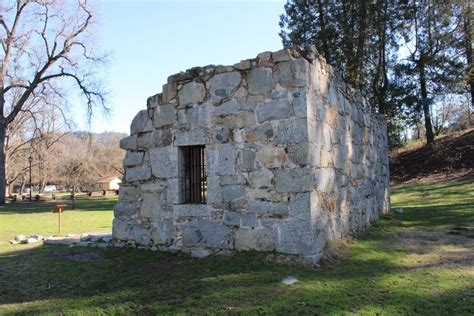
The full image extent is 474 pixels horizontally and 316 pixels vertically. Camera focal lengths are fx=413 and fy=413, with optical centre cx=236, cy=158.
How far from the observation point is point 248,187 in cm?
545

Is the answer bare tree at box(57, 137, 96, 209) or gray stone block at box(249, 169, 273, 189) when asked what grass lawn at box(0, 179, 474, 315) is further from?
bare tree at box(57, 137, 96, 209)

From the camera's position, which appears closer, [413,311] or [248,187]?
[413,311]

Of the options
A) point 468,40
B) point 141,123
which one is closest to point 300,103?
point 141,123

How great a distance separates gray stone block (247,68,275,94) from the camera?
5422mm

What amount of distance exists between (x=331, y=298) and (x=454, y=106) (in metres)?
33.4

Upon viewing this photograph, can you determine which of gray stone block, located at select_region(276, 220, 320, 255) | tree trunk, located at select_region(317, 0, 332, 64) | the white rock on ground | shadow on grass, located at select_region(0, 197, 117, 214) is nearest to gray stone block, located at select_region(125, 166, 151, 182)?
gray stone block, located at select_region(276, 220, 320, 255)

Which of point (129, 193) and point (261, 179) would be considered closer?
point (261, 179)

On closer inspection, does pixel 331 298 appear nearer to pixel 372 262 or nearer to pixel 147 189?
pixel 372 262

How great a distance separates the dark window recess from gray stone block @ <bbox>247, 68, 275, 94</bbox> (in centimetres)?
126

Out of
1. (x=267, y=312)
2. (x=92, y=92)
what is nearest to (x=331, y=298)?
(x=267, y=312)

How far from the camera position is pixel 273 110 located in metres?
5.35

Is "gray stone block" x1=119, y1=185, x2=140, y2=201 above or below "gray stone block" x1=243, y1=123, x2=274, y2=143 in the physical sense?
below

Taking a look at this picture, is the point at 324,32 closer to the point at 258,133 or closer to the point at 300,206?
the point at 258,133

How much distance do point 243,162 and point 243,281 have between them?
5.36 feet
